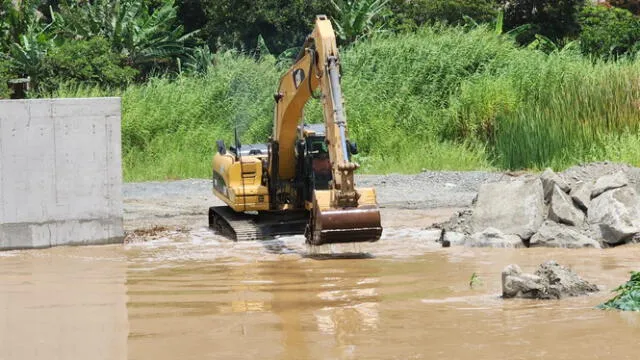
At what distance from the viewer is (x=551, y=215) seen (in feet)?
51.2

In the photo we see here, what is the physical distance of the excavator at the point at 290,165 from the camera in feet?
46.9

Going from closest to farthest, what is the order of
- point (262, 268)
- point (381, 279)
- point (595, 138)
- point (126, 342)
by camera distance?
1. point (126, 342)
2. point (381, 279)
3. point (262, 268)
4. point (595, 138)

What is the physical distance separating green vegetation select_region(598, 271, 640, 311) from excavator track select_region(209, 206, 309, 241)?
6.42 meters

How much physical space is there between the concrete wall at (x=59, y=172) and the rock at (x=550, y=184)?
5.60 m

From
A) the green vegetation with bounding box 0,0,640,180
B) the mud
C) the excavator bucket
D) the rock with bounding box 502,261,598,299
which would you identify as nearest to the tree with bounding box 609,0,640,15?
the green vegetation with bounding box 0,0,640,180

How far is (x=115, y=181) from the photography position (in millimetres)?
16219

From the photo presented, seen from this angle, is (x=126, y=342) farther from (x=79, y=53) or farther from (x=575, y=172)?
(x=79, y=53)

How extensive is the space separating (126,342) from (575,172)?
9.26 m

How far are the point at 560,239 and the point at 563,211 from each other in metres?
0.72

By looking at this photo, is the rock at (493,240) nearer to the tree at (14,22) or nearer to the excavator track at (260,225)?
the excavator track at (260,225)

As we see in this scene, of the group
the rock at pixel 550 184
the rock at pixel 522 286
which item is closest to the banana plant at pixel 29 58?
the rock at pixel 550 184

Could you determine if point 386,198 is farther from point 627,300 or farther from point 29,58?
point 29,58

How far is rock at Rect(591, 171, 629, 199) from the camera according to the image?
15719mm

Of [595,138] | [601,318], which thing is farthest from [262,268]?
[595,138]
